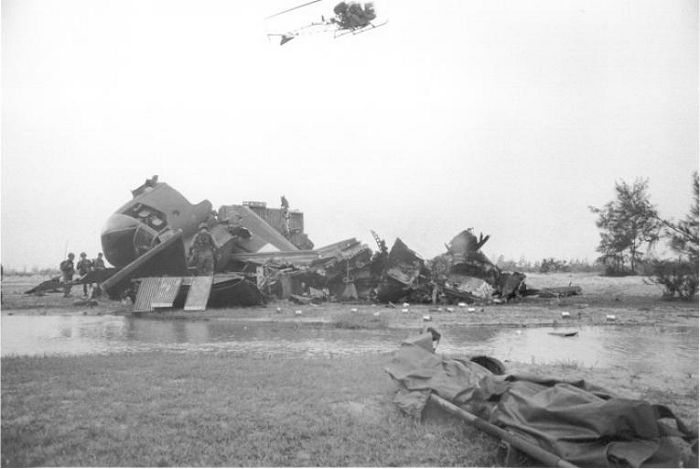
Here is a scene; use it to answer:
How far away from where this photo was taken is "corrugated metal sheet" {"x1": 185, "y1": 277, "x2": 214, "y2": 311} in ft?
49.6

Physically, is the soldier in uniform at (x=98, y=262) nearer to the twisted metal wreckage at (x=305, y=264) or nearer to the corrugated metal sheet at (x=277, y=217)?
the twisted metal wreckage at (x=305, y=264)

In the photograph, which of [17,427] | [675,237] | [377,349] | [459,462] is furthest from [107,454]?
[675,237]

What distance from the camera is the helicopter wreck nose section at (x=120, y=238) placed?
784 inches

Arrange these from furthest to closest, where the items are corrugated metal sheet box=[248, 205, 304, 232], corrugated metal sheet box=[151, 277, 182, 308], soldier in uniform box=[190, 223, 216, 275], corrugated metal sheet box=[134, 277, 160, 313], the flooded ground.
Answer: corrugated metal sheet box=[248, 205, 304, 232]
soldier in uniform box=[190, 223, 216, 275]
corrugated metal sheet box=[151, 277, 182, 308]
corrugated metal sheet box=[134, 277, 160, 313]
the flooded ground

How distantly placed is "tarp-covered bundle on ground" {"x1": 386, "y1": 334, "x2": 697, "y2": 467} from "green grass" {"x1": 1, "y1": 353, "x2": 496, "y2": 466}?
0.30 m

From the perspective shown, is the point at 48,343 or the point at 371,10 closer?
the point at 371,10

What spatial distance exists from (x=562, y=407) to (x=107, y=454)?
3.51 meters

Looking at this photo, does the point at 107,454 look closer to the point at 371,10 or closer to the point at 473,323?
the point at 371,10

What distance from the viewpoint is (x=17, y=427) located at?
14.8 ft

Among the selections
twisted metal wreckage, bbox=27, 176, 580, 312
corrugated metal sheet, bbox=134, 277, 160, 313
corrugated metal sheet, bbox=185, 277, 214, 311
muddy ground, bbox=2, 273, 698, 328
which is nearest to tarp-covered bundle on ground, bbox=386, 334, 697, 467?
muddy ground, bbox=2, 273, 698, 328

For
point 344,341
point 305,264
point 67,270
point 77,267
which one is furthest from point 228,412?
point 77,267

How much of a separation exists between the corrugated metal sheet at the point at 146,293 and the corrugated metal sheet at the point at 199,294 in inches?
40.5

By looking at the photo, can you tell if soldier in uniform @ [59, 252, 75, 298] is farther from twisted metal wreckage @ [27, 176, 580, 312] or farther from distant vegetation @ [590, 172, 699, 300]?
distant vegetation @ [590, 172, 699, 300]

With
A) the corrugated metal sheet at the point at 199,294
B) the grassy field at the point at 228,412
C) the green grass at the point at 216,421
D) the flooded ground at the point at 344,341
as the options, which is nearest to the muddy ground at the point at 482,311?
the corrugated metal sheet at the point at 199,294
